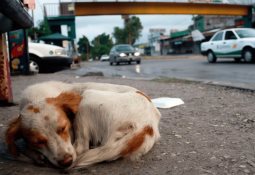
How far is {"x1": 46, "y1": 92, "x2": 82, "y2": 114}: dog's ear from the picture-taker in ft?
9.40

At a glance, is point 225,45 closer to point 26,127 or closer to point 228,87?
point 228,87

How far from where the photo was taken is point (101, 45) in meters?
112

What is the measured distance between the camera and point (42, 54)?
1446cm

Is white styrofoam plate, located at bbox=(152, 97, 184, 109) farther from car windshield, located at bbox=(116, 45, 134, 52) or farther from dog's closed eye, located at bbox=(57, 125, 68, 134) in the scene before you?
car windshield, located at bbox=(116, 45, 134, 52)

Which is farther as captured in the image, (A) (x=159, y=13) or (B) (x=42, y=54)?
(A) (x=159, y=13)

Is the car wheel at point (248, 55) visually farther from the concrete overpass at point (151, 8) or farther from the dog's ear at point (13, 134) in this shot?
the concrete overpass at point (151, 8)

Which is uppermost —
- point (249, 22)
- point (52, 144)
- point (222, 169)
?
point (249, 22)

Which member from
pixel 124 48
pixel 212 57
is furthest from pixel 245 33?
pixel 124 48

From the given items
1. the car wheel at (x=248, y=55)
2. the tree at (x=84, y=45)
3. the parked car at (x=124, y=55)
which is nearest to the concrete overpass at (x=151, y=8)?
the parked car at (x=124, y=55)

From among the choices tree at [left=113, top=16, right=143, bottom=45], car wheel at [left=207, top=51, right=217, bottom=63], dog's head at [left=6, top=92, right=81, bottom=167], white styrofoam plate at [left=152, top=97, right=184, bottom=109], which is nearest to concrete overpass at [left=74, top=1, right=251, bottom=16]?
car wheel at [left=207, top=51, right=217, bottom=63]

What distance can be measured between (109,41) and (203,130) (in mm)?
117440

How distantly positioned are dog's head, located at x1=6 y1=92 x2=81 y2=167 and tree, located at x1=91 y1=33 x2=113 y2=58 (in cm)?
10276

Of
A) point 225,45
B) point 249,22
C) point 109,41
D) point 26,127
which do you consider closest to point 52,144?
point 26,127

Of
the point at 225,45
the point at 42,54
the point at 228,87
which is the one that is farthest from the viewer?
the point at 225,45
